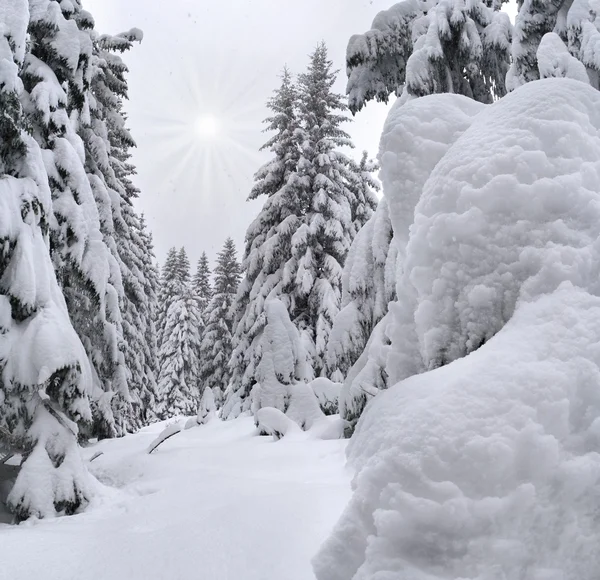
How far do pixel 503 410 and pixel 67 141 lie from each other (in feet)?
27.7

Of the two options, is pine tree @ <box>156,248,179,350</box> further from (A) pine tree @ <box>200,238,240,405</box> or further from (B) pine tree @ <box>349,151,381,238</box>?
(B) pine tree @ <box>349,151,381,238</box>

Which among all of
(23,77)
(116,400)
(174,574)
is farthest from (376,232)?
(116,400)

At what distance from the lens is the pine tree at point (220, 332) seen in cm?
2392

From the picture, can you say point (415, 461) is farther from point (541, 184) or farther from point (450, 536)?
point (541, 184)

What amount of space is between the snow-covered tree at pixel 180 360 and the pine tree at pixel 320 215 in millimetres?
18716

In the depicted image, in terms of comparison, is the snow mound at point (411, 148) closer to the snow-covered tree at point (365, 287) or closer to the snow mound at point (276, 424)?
the snow-covered tree at point (365, 287)

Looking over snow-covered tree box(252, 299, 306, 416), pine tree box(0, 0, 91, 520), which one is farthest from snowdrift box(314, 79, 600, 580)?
snow-covered tree box(252, 299, 306, 416)

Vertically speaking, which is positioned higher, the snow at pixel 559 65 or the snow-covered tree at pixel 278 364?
the snow at pixel 559 65

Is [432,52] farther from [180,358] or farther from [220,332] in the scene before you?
[180,358]

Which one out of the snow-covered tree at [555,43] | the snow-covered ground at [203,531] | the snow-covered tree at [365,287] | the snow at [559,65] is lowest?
the snow-covered ground at [203,531]

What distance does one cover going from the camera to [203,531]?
9.03 ft

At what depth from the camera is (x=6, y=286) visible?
516cm

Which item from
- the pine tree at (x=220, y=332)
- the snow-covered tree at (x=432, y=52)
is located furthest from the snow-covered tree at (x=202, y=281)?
the snow-covered tree at (x=432, y=52)

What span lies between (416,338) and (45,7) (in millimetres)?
7856
